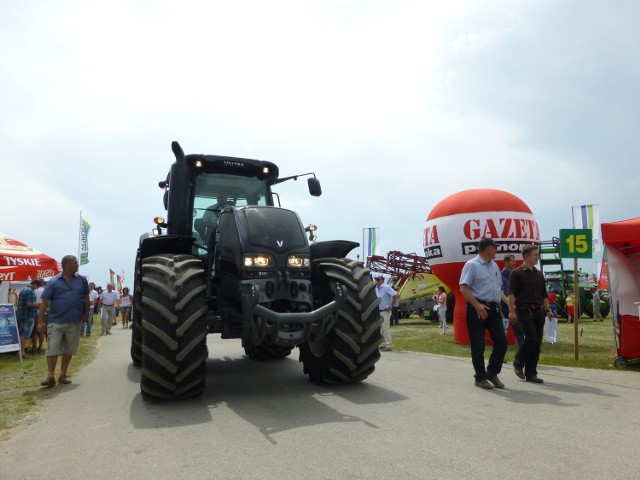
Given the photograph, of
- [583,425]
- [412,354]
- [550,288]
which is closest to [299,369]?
[412,354]

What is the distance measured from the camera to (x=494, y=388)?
614 cm

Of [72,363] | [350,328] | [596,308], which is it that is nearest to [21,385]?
[72,363]

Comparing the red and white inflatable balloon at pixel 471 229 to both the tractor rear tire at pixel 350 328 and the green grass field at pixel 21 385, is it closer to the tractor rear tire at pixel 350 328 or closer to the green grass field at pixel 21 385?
the tractor rear tire at pixel 350 328

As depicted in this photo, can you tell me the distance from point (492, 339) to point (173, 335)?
12.5 feet

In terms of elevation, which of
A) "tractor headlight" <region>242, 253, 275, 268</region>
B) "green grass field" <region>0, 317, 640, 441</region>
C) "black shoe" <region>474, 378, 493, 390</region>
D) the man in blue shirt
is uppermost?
"tractor headlight" <region>242, 253, 275, 268</region>

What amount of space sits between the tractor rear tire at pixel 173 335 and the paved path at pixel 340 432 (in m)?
0.24

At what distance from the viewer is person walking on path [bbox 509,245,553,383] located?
6699mm

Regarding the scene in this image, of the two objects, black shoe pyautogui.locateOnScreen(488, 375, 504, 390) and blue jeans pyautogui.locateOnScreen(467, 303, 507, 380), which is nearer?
black shoe pyautogui.locateOnScreen(488, 375, 504, 390)

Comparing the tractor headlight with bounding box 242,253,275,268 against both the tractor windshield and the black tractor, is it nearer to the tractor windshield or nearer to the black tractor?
the black tractor

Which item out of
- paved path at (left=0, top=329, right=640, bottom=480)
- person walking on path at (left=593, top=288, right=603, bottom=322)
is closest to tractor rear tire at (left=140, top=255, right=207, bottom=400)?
paved path at (left=0, top=329, right=640, bottom=480)

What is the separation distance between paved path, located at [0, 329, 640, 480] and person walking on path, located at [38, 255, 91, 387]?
429 mm

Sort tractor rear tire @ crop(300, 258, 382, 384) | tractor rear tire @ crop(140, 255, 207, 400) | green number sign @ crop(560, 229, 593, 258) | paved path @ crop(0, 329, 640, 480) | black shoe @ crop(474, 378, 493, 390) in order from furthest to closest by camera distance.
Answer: green number sign @ crop(560, 229, 593, 258) < black shoe @ crop(474, 378, 493, 390) < tractor rear tire @ crop(300, 258, 382, 384) < tractor rear tire @ crop(140, 255, 207, 400) < paved path @ crop(0, 329, 640, 480)

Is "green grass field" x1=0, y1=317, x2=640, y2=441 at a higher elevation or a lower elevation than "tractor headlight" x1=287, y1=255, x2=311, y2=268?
lower

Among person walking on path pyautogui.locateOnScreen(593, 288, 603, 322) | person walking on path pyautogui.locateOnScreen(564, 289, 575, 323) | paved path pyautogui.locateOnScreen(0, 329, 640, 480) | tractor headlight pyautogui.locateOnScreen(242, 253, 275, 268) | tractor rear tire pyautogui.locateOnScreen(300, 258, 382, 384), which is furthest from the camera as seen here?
person walking on path pyautogui.locateOnScreen(593, 288, 603, 322)
